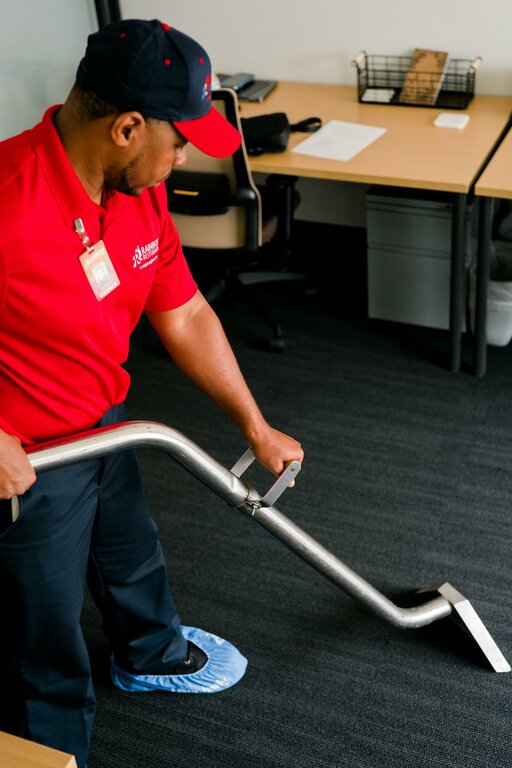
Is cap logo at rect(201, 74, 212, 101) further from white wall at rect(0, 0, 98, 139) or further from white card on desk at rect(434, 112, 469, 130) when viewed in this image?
white wall at rect(0, 0, 98, 139)

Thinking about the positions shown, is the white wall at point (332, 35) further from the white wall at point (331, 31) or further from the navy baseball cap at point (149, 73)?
the navy baseball cap at point (149, 73)

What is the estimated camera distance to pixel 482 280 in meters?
2.59

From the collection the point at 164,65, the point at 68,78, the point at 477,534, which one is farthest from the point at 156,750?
the point at 68,78

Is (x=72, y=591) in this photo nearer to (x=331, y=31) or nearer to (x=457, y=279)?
(x=457, y=279)

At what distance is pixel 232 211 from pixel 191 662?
137 centimetres

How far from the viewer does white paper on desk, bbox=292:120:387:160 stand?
8.76 feet

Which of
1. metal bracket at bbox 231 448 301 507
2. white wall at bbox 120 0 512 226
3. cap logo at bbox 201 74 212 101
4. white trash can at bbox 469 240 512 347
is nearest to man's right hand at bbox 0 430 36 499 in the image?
metal bracket at bbox 231 448 301 507

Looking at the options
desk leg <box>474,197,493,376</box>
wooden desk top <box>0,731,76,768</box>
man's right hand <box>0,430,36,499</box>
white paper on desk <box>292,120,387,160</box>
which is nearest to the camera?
wooden desk top <box>0,731,76,768</box>

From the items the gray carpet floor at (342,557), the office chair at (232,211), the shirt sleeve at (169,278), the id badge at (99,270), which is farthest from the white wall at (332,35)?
the id badge at (99,270)

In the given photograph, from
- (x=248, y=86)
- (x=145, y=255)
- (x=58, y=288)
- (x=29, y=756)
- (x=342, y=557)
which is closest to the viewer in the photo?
(x=29, y=756)

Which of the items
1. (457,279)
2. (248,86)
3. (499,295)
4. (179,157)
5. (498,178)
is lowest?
(499,295)

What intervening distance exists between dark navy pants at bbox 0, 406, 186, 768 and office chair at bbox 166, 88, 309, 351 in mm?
1207

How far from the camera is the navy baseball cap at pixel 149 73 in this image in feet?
3.70

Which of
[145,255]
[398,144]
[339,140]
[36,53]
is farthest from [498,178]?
[36,53]
